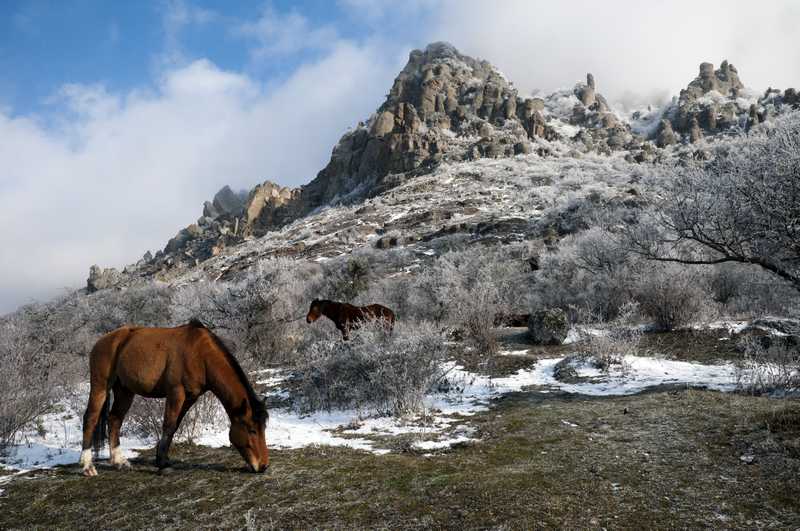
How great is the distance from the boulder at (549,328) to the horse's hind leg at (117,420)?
35.6 ft

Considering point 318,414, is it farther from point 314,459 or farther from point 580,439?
point 580,439

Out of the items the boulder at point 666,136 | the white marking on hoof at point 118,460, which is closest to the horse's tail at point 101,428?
the white marking on hoof at point 118,460

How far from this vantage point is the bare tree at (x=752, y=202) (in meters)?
7.96

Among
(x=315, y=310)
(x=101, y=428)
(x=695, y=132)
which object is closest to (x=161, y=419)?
(x=101, y=428)

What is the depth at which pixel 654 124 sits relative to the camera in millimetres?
177500

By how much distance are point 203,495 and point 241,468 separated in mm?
732

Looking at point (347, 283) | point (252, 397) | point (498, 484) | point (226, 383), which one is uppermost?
point (347, 283)

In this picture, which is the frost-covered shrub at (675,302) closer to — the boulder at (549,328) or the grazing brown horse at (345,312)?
the boulder at (549,328)

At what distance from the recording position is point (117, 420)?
228 inches

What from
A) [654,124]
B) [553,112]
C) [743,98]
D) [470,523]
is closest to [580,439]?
[470,523]

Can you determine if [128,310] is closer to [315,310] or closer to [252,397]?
[315,310]

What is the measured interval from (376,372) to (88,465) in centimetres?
427

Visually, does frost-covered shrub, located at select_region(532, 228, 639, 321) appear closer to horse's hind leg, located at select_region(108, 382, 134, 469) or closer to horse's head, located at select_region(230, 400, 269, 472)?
horse's head, located at select_region(230, 400, 269, 472)

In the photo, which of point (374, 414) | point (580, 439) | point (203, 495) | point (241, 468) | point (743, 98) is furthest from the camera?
point (743, 98)
